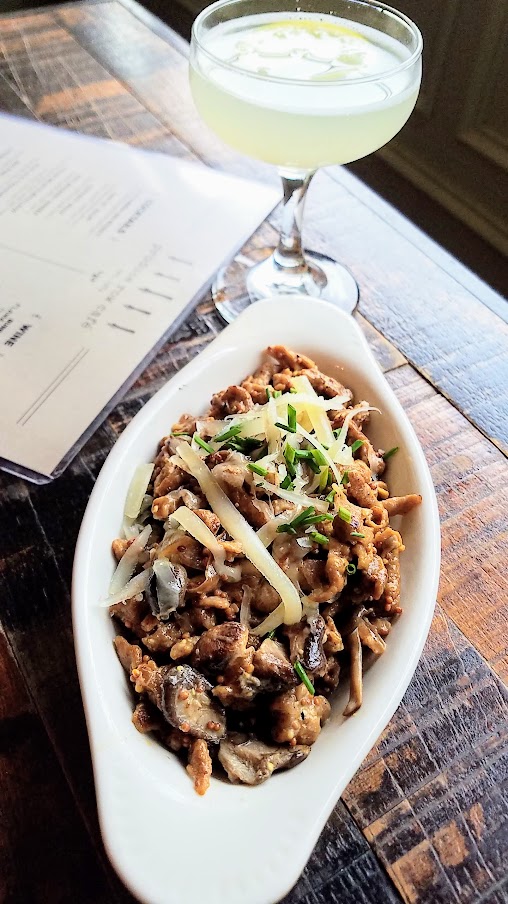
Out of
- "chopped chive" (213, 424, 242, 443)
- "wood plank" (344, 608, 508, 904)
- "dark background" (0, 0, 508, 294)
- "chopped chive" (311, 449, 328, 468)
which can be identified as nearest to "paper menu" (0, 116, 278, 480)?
"chopped chive" (213, 424, 242, 443)

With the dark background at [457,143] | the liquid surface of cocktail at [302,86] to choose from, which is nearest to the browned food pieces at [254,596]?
the liquid surface of cocktail at [302,86]

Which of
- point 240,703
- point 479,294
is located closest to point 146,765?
point 240,703

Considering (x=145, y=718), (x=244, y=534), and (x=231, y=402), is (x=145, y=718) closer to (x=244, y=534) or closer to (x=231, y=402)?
(x=244, y=534)

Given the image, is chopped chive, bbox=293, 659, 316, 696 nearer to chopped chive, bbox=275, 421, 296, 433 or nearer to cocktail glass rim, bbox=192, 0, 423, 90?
chopped chive, bbox=275, 421, 296, 433

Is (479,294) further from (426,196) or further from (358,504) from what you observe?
(426,196)

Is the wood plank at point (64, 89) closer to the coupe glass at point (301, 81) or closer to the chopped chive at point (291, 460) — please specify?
the coupe glass at point (301, 81)
